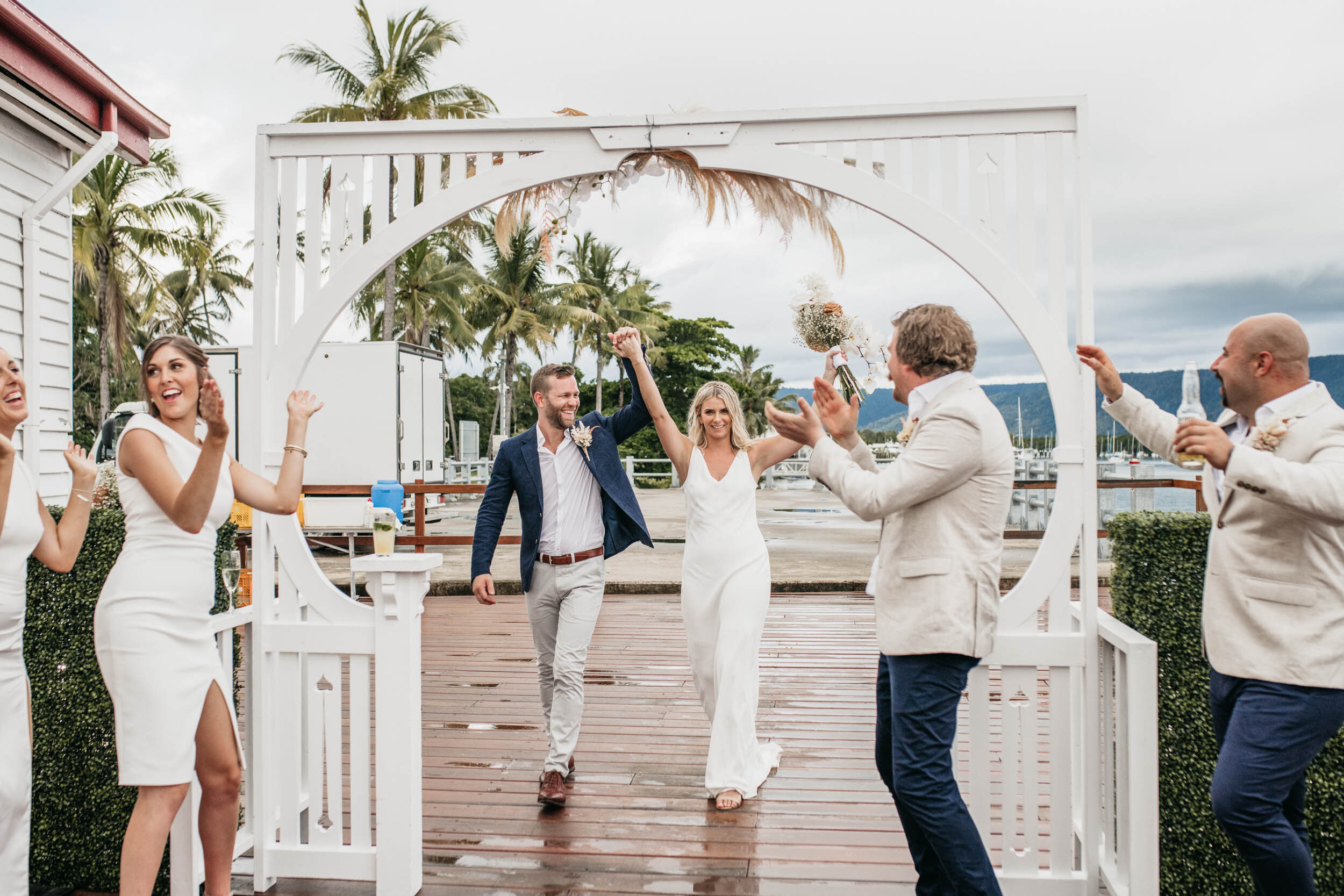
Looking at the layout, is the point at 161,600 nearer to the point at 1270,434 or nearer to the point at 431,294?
Answer: the point at 1270,434

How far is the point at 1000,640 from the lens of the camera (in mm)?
2588

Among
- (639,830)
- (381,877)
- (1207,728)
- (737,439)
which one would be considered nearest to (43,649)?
(381,877)

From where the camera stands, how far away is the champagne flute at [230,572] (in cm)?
276

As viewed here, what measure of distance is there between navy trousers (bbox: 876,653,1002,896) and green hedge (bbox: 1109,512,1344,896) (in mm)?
721

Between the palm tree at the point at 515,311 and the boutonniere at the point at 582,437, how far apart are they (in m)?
24.5

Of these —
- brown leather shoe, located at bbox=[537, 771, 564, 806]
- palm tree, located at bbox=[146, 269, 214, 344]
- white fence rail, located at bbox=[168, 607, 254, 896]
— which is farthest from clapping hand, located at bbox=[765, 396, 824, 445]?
palm tree, located at bbox=[146, 269, 214, 344]

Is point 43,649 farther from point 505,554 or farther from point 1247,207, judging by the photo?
point 1247,207

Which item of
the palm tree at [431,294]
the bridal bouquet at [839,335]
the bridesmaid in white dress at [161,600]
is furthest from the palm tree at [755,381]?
the bridesmaid in white dress at [161,600]

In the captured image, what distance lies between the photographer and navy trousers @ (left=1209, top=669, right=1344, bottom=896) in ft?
5.70

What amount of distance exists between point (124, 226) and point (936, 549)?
25193mm

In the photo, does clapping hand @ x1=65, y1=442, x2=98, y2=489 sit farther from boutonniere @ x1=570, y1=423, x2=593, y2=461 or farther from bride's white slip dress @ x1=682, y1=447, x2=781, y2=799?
bride's white slip dress @ x1=682, y1=447, x2=781, y2=799

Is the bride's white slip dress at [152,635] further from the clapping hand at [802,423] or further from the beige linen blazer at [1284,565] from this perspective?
the beige linen blazer at [1284,565]

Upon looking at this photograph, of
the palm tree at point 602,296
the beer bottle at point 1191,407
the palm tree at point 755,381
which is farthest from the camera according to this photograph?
the palm tree at point 755,381

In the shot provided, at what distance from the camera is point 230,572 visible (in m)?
2.78
